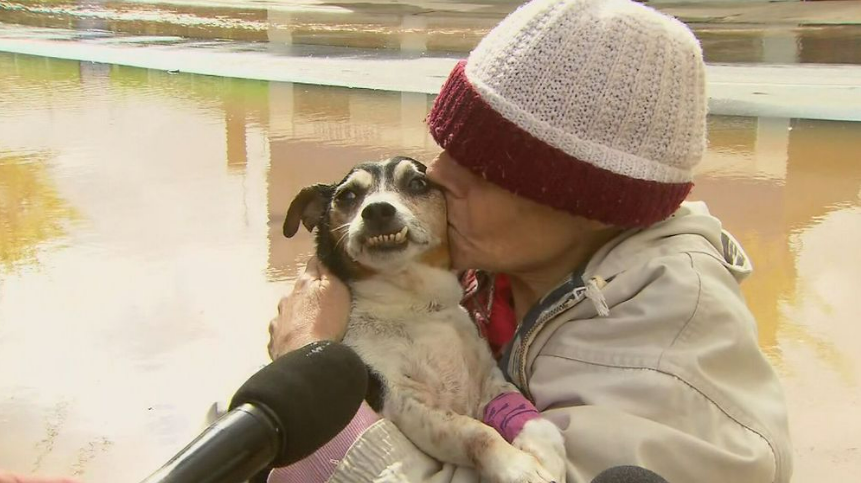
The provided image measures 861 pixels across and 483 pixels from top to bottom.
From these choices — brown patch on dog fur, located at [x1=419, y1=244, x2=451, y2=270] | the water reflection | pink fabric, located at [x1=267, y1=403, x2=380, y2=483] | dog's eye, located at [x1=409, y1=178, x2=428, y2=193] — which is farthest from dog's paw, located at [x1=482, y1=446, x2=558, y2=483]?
the water reflection

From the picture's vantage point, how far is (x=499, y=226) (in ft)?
5.80

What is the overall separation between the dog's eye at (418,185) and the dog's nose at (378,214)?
0.29 ft

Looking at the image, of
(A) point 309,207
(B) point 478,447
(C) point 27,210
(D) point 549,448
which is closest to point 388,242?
(A) point 309,207

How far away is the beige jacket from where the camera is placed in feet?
4.66

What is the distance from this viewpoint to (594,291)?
157cm

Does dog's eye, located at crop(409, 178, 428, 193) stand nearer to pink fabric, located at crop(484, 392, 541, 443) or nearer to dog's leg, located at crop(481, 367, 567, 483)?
pink fabric, located at crop(484, 392, 541, 443)

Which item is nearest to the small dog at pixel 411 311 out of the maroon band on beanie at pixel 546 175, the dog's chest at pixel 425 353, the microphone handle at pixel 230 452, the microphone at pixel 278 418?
the dog's chest at pixel 425 353

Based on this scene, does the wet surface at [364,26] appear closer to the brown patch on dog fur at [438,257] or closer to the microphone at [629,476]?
the brown patch on dog fur at [438,257]

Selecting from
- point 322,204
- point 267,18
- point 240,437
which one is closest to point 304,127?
point 322,204

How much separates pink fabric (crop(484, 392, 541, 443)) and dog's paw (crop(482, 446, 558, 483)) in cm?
7

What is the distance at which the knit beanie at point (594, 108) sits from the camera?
5.15ft

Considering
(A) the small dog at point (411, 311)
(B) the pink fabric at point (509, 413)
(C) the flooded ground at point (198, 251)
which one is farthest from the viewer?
(C) the flooded ground at point (198, 251)

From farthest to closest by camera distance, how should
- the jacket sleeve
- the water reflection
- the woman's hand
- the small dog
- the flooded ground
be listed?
the water reflection
the flooded ground
the woman's hand
the small dog
the jacket sleeve

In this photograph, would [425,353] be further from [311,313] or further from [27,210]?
[27,210]
